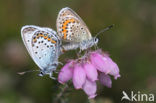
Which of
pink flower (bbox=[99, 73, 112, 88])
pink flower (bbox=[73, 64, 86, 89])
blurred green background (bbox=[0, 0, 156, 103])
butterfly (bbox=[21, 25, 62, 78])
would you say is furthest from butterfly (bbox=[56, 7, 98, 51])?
blurred green background (bbox=[0, 0, 156, 103])

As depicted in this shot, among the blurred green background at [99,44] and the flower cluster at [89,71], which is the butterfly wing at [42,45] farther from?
the blurred green background at [99,44]

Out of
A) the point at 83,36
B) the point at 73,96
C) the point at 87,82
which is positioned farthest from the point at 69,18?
the point at 73,96

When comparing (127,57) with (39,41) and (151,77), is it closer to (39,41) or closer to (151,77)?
(151,77)

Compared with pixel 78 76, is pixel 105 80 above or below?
below

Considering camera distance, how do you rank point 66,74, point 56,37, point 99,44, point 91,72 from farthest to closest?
point 99,44 < point 56,37 < point 66,74 < point 91,72

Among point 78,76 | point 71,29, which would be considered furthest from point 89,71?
point 71,29

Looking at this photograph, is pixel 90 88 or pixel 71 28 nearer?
pixel 90 88

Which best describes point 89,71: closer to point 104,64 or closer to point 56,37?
point 104,64
